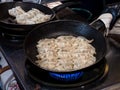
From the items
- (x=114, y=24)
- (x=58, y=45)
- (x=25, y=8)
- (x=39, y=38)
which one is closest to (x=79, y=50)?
(x=58, y=45)

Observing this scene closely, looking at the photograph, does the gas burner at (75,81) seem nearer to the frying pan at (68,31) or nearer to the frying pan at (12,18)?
the frying pan at (68,31)

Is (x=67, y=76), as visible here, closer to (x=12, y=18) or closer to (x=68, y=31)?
(x=68, y=31)

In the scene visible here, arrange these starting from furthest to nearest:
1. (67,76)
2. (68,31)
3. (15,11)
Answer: (15,11) → (68,31) → (67,76)

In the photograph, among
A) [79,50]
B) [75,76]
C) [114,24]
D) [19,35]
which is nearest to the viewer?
[75,76]

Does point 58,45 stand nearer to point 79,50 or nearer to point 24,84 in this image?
point 79,50

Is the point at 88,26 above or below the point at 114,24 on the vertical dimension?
above

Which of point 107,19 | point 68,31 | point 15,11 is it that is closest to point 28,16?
point 15,11
